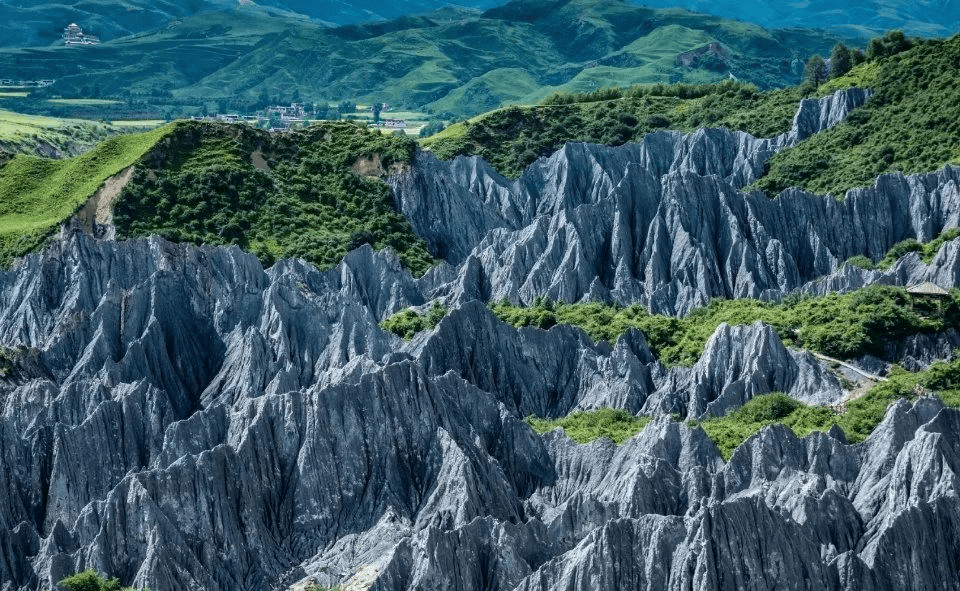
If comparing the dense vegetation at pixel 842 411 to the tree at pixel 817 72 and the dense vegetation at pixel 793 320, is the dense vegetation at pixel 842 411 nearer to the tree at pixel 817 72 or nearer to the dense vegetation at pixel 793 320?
the dense vegetation at pixel 793 320

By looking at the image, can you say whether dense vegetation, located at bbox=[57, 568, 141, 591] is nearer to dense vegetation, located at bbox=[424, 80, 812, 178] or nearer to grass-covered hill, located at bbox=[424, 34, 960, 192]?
grass-covered hill, located at bbox=[424, 34, 960, 192]

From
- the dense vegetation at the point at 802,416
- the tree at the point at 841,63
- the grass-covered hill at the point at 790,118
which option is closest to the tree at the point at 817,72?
the tree at the point at 841,63

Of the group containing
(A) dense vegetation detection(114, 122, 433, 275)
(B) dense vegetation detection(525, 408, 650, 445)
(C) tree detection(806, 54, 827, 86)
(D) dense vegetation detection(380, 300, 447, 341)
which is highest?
(C) tree detection(806, 54, 827, 86)

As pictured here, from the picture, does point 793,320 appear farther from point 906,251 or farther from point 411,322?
point 411,322

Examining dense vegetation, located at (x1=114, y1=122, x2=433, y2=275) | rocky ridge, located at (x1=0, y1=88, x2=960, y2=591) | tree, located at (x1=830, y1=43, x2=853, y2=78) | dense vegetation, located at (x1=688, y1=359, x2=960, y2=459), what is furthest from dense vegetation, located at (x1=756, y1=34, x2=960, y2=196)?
dense vegetation, located at (x1=688, y1=359, x2=960, y2=459)

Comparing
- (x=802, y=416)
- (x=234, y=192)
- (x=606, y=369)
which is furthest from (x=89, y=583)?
(x=234, y=192)
